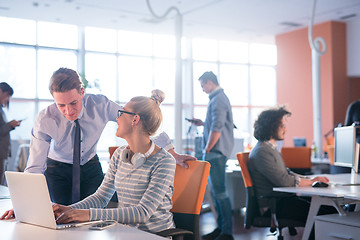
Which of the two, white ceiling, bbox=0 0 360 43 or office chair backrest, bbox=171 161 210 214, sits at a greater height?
white ceiling, bbox=0 0 360 43

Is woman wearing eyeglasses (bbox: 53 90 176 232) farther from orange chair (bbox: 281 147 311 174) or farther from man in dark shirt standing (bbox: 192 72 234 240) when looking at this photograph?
orange chair (bbox: 281 147 311 174)

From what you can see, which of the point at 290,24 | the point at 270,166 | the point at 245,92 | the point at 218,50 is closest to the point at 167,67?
the point at 218,50

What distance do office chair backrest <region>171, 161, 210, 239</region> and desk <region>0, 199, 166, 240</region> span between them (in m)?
0.48

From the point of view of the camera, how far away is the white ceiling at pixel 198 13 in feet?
27.1

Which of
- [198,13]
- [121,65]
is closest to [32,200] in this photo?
[198,13]

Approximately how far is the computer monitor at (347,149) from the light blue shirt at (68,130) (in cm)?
182

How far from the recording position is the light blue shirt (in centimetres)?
237

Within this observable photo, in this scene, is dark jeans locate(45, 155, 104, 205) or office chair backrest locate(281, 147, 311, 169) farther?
office chair backrest locate(281, 147, 311, 169)

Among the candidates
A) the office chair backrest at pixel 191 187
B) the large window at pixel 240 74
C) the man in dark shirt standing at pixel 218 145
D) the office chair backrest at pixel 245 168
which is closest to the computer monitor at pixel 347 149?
the office chair backrest at pixel 245 168

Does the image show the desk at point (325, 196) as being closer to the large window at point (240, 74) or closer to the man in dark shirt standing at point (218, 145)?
the man in dark shirt standing at point (218, 145)

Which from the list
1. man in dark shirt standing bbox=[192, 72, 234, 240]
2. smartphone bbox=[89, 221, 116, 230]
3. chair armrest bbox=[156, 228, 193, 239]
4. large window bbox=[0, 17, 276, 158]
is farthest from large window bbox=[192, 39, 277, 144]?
smartphone bbox=[89, 221, 116, 230]

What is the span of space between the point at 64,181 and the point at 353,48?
8987 mm

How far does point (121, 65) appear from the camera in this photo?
11.0 metres

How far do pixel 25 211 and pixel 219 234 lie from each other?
315 centimetres
